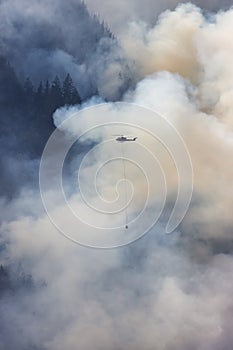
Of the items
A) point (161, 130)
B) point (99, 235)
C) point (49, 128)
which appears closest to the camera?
point (161, 130)

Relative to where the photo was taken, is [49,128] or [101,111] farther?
[49,128]

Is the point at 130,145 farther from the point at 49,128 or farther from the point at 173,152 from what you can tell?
the point at 49,128

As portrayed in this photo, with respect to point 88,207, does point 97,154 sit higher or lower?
higher

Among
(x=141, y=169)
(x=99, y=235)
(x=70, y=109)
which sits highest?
(x=70, y=109)

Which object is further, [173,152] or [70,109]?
[70,109]

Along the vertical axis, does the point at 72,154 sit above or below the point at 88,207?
above

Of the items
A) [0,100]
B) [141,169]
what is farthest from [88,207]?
[0,100]

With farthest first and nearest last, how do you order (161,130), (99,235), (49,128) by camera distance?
(49,128), (99,235), (161,130)

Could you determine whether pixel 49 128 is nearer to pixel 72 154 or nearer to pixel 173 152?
pixel 72 154

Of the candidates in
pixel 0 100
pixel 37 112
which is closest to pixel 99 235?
pixel 37 112
